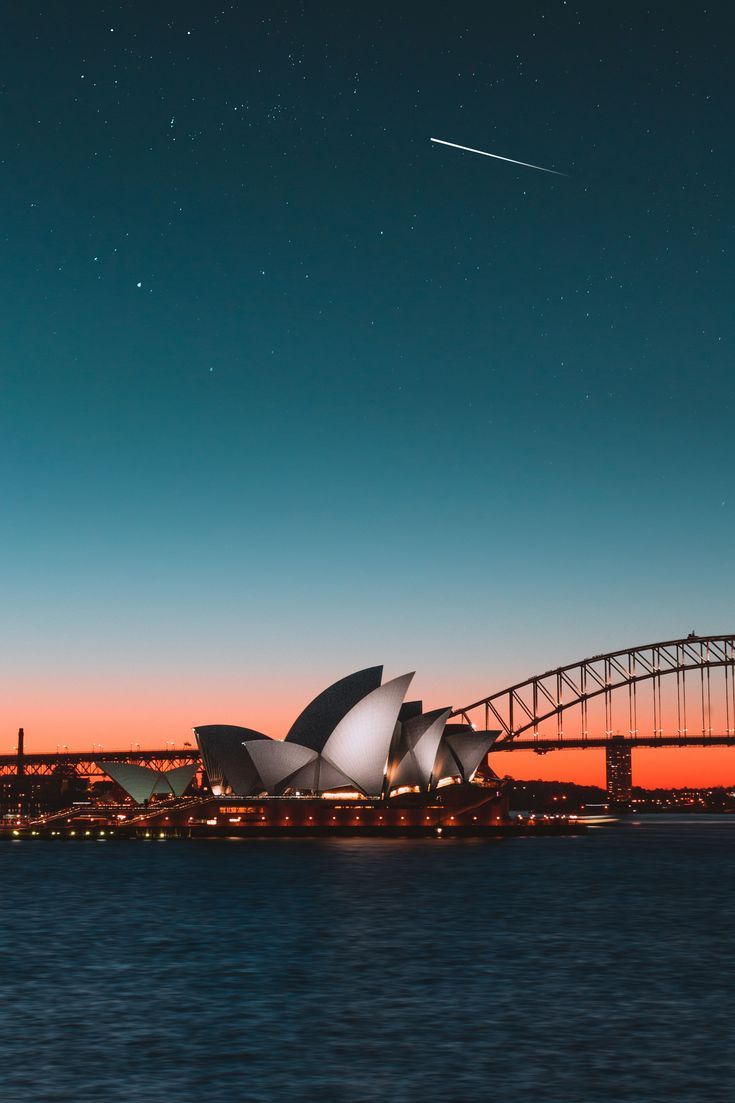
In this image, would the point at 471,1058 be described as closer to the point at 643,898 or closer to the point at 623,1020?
the point at 623,1020

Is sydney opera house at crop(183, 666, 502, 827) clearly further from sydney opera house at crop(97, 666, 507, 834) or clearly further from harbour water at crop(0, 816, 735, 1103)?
harbour water at crop(0, 816, 735, 1103)

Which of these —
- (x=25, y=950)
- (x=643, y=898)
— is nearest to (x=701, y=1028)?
(x=25, y=950)

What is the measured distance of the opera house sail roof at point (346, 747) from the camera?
122 metres

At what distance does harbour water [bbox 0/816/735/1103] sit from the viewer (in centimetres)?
2345

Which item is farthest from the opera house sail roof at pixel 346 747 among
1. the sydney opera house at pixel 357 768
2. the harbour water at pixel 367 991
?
the harbour water at pixel 367 991

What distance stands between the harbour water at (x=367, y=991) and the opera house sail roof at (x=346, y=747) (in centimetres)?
4818

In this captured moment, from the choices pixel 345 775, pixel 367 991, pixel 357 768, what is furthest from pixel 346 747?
pixel 367 991

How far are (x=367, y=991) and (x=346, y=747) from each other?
90057 mm

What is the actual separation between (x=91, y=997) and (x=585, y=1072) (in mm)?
14232

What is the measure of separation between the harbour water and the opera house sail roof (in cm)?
4818

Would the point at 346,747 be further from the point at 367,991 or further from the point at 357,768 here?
the point at 367,991

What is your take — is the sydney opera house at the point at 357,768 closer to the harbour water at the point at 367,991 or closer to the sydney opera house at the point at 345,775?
the sydney opera house at the point at 345,775

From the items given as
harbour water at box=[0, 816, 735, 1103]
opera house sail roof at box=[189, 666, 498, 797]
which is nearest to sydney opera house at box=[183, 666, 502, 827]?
opera house sail roof at box=[189, 666, 498, 797]

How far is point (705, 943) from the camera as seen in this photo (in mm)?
44719
